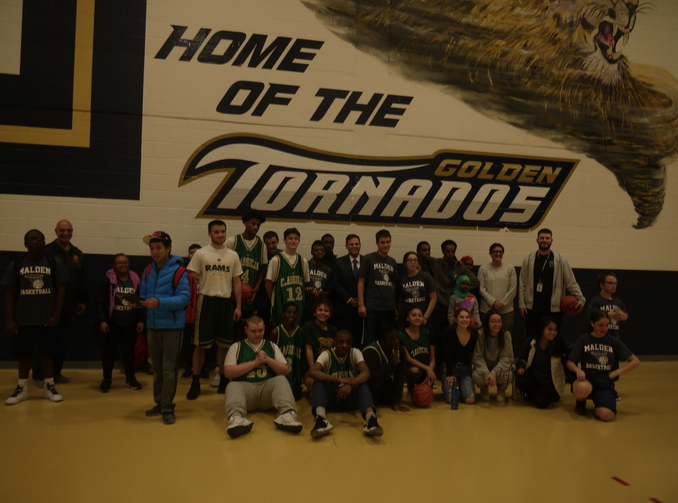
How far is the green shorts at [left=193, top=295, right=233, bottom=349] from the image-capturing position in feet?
15.1

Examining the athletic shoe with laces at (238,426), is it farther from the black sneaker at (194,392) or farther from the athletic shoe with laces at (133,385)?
the athletic shoe with laces at (133,385)

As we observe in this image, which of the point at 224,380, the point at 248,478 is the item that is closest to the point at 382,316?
the point at 224,380

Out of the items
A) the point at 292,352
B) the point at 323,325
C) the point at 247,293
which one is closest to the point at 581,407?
the point at 323,325

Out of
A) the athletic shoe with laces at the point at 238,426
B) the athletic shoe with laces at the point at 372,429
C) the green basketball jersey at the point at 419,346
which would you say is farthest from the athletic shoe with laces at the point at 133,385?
the green basketball jersey at the point at 419,346

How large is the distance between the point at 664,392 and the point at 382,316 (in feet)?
10.8

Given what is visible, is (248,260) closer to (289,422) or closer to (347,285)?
(347,285)

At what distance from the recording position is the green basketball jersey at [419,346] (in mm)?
4684

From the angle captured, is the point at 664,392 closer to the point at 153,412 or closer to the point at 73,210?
the point at 153,412

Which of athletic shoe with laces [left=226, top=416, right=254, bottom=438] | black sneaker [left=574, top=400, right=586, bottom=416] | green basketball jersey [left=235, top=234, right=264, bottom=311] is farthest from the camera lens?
green basketball jersey [left=235, top=234, right=264, bottom=311]

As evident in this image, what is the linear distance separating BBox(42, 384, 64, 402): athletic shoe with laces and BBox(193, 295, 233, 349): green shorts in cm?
127

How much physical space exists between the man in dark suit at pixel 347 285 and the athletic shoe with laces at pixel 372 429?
6.00 ft

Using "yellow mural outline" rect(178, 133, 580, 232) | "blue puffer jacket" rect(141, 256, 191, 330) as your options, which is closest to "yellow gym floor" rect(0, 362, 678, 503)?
"blue puffer jacket" rect(141, 256, 191, 330)

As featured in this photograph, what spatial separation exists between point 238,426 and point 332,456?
75cm

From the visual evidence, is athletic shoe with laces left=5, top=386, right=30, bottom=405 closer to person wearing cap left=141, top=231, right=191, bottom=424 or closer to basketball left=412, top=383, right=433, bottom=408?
person wearing cap left=141, top=231, right=191, bottom=424
